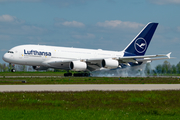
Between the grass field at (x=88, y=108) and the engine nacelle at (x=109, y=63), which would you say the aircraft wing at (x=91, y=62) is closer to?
the engine nacelle at (x=109, y=63)

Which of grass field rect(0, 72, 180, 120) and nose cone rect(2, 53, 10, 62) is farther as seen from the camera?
nose cone rect(2, 53, 10, 62)

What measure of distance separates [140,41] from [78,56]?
1475 cm

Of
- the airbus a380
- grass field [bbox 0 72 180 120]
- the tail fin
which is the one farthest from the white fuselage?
grass field [bbox 0 72 180 120]

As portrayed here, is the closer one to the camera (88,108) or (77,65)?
(88,108)

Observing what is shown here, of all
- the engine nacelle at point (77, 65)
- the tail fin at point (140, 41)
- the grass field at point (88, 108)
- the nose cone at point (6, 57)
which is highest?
the tail fin at point (140, 41)

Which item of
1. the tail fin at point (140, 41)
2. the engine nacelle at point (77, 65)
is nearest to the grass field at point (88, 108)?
the engine nacelle at point (77, 65)

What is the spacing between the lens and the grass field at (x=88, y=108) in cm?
1148

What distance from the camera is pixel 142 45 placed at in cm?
5884

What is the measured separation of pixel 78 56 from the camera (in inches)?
2068

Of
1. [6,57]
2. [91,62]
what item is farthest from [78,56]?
[6,57]

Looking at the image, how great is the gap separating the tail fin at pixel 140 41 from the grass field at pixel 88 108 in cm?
4094

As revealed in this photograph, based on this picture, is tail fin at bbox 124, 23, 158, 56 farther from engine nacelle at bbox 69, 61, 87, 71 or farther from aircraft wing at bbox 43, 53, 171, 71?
engine nacelle at bbox 69, 61, 87, 71

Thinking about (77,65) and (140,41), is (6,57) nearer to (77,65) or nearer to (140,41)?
(77,65)

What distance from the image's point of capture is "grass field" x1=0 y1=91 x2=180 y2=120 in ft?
37.7
